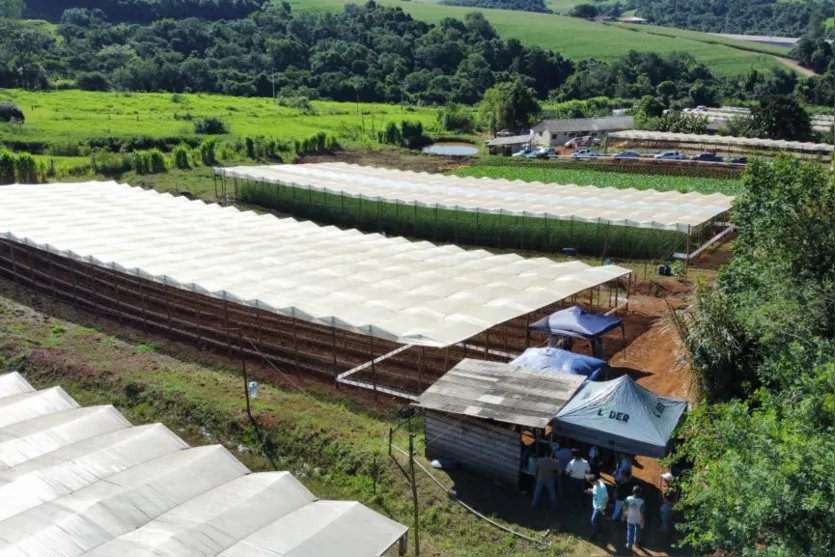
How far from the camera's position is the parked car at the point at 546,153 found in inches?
2461

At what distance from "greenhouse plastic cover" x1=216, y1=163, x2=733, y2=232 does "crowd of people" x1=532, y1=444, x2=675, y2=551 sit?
16814 mm

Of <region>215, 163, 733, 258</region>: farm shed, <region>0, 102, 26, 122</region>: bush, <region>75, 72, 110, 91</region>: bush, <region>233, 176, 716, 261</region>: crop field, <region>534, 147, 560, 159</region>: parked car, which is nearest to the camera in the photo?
<region>215, 163, 733, 258</region>: farm shed

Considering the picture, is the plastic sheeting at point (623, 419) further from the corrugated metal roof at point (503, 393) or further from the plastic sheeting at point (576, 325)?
the plastic sheeting at point (576, 325)

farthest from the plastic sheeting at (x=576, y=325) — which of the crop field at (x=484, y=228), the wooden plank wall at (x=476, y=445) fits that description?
the crop field at (x=484, y=228)

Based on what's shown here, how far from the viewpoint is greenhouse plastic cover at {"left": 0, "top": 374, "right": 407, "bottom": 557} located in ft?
36.7

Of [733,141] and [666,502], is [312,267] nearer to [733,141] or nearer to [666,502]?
[666,502]

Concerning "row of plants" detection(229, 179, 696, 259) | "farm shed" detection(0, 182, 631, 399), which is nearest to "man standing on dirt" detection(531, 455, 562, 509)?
"farm shed" detection(0, 182, 631, 399)

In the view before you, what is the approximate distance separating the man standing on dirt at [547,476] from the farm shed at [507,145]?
57.3 metres

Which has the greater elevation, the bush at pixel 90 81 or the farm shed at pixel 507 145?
the bush at pixel 90 81

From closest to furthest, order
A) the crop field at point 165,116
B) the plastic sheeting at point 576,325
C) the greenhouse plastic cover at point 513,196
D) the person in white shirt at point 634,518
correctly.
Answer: the person in white shirt at point 634,518 < the plastic sheeting at point 576,325 < the greenhouse plastic cover at point 513,196 < the crop field at point 165,116

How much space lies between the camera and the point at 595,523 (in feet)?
44.1

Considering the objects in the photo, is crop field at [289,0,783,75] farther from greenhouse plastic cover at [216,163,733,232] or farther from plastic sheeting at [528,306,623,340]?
plastic sheeting at [528,306,623,340]

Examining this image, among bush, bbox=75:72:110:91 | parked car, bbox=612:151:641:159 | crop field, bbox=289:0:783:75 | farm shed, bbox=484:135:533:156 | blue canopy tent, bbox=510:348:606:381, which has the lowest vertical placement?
farm shed, bbox=484:135:533:156

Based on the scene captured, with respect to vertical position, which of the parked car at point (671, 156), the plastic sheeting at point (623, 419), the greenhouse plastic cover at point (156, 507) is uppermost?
the plastic sheeting at point (623, 419)
